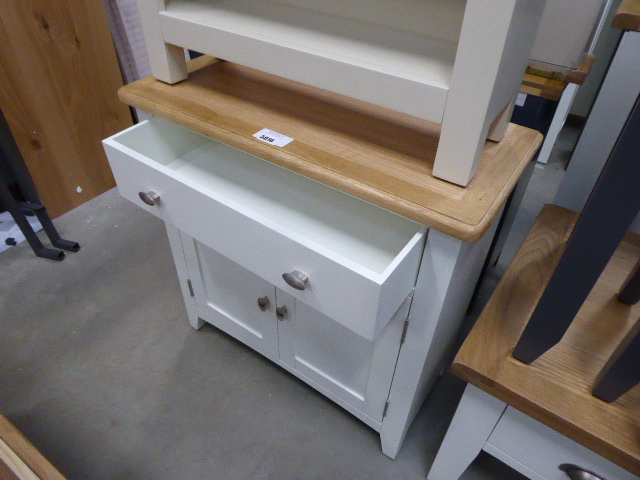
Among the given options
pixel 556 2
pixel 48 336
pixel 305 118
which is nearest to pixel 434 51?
pixel 305 118

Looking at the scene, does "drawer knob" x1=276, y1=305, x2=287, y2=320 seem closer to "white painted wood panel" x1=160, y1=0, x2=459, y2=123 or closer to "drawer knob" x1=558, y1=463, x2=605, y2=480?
"white painted wood panel" x1=160, y1=0, x2=459, y2=123

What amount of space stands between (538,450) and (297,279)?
516 mm

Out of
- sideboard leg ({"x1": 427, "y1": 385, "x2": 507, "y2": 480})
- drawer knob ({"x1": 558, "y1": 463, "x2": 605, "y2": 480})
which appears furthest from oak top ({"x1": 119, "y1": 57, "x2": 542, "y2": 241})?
drawer knob ({"x1": 558, "y1": 463, "x2": 605, "y2": 480})

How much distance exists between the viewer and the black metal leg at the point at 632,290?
83 cm

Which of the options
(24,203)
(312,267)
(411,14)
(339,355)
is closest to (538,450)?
(339,355)

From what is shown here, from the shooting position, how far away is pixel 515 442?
2.61ft

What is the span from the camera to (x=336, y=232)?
0.82 m

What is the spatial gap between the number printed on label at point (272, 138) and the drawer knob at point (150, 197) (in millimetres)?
211

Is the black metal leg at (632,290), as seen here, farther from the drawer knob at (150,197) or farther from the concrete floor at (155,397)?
the drawer knob at (150,197)

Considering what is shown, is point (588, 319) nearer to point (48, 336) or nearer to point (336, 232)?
point (336, 232)

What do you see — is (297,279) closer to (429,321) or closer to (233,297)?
(429,321)

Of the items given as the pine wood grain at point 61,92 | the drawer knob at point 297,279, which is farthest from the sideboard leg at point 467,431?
the pine wood grain at point 61,92

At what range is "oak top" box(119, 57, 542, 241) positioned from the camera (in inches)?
25.6

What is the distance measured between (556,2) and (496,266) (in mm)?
831
